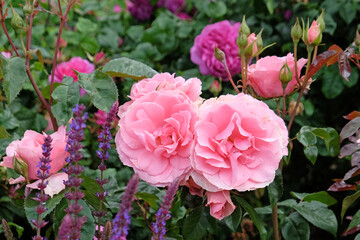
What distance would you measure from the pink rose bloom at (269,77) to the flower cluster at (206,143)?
0.43 ft

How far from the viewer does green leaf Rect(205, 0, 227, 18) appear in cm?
205

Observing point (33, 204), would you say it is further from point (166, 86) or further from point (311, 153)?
point (311, 153)

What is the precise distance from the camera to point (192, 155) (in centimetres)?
95

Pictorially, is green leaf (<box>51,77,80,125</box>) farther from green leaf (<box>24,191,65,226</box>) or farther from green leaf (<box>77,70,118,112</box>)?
green leaf (<box>24,191,65,226</box>)

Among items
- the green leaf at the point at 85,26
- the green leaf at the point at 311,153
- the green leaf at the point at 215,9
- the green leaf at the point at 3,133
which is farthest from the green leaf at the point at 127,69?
the green leaf at the point at 85,26

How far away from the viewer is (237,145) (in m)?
0.97

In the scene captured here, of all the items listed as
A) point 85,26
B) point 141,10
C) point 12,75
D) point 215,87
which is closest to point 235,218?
point 12,75

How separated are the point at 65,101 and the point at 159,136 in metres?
0.26

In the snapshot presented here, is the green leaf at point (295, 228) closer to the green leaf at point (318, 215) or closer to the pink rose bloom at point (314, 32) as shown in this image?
the green leaf at point (318, 215)

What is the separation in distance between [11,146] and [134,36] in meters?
1.19

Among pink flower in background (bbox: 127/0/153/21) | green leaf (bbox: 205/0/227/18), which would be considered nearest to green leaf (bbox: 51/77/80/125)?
green leaf (bbox: 205/0/227/18)

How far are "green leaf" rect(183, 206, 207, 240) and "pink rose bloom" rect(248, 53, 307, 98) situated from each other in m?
0.29

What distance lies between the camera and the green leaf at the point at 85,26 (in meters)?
2.16

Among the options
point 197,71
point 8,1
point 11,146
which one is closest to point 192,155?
point 11,146
